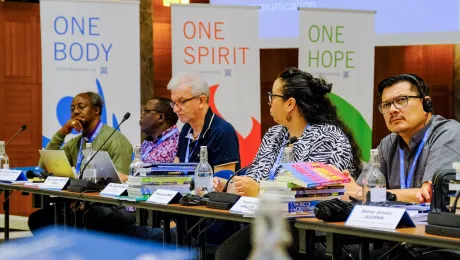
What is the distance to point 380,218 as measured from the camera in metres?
2.16

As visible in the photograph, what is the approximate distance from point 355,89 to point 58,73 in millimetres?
2346

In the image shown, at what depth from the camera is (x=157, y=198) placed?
10.3ft

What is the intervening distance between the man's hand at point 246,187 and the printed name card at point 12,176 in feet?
6.24

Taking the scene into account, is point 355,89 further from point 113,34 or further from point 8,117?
point 8,117

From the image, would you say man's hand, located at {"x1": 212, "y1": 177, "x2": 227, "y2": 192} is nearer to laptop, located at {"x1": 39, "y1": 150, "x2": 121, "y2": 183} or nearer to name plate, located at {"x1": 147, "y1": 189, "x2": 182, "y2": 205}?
name plate, located at {"x1": 147, "y1": 189, "x2": 182, "y2": 205}

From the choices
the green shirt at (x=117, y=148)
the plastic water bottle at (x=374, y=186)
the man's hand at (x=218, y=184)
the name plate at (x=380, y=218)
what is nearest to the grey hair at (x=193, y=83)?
the green shirt at (x=117, y=148)

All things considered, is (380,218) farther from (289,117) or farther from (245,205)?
(289,117)

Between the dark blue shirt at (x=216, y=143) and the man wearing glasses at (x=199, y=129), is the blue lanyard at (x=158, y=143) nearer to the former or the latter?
the man wearing glasses at (x=199, y=129)

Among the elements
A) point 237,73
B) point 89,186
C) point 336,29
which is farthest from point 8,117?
point 89,186

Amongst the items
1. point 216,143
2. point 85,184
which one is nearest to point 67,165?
point 85,184

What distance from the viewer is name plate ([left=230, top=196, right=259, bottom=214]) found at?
2.59m

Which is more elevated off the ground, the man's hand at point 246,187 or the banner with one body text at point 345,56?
the banner with one body text at point 345,56

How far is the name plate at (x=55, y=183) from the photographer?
154 inches

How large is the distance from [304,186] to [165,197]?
2.70ft
